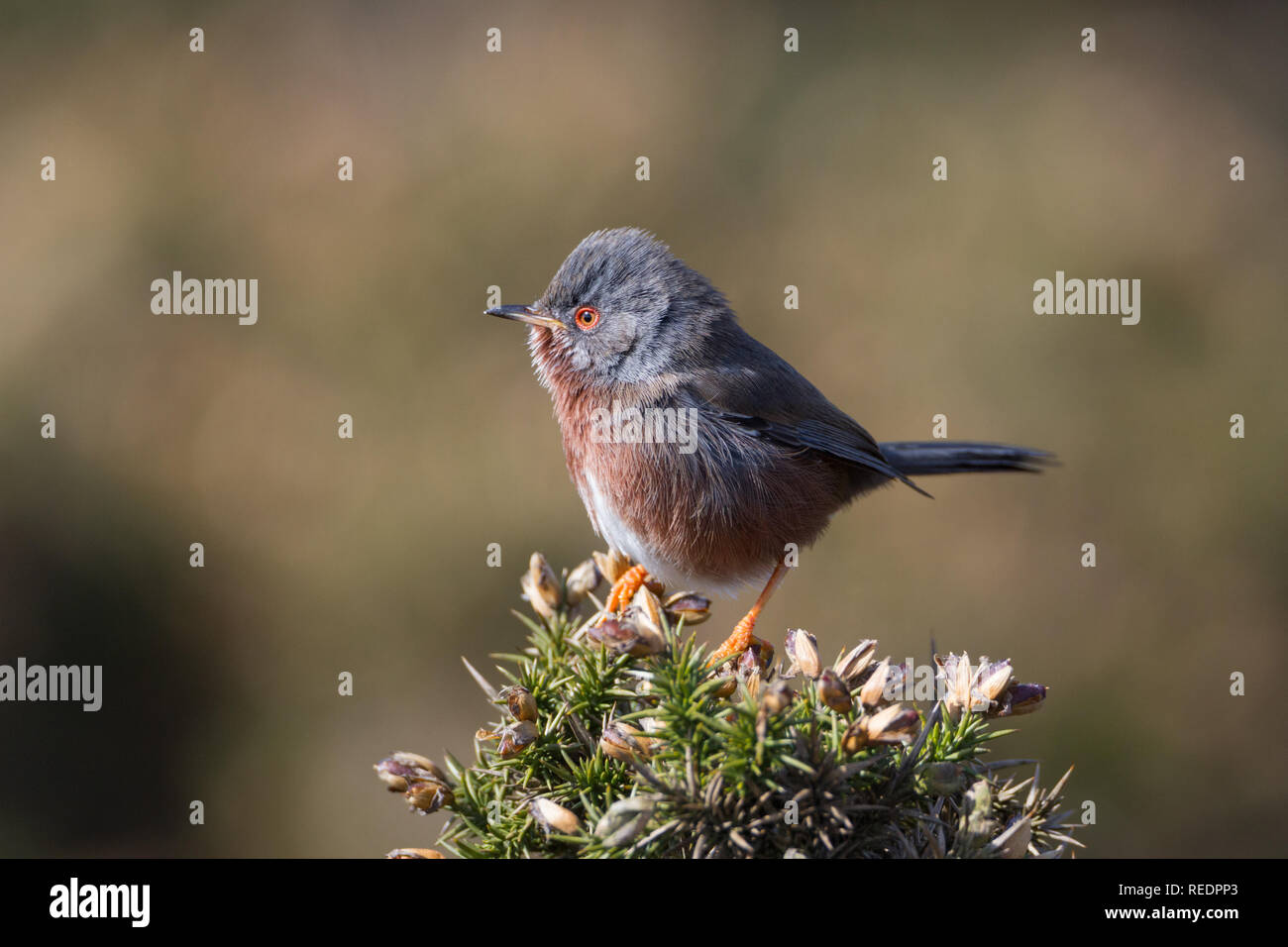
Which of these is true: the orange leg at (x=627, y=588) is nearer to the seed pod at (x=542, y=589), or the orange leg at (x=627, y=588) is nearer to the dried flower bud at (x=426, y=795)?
the seed pod at (x=542, y=589)

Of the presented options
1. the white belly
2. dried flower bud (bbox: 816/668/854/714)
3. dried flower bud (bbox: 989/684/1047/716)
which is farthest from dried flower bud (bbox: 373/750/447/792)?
the white belly

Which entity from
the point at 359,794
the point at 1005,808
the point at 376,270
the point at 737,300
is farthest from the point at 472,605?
the point at 1005,808

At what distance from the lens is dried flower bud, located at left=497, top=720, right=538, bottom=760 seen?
2.40 meters

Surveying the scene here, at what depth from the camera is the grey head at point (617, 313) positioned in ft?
14.2

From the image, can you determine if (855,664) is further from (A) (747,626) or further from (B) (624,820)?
(A) (747,626)

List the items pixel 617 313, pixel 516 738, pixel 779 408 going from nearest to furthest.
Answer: pixel 516 738
pixel 617 313
pixel 779 408

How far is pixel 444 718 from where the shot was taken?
7.11 metres

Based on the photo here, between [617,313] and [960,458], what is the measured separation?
6.98 ft

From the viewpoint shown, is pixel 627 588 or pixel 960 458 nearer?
pixel 627 588

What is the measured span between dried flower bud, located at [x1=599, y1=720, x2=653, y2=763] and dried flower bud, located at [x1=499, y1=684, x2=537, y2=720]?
277 mm

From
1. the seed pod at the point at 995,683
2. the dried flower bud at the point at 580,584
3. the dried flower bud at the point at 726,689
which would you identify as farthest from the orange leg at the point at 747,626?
the seed pod at the point at 995,683

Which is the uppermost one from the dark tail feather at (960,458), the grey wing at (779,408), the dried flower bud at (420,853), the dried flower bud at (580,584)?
the grey wing at (779,408)

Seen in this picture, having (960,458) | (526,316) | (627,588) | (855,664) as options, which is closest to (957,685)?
(855,664)

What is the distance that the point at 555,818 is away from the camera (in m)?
2.15
